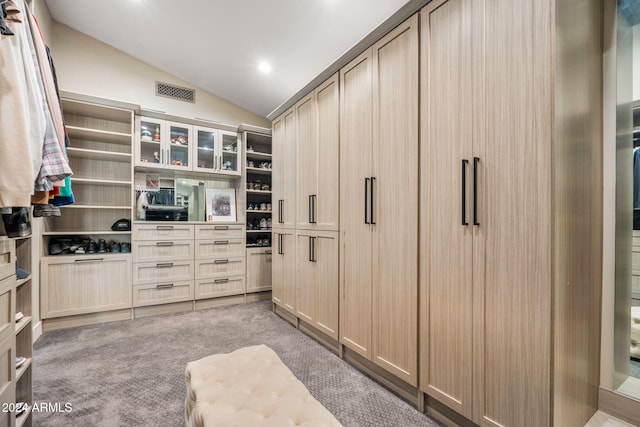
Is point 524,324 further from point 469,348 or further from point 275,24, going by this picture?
point 275,24

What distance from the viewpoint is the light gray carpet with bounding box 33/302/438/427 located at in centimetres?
168

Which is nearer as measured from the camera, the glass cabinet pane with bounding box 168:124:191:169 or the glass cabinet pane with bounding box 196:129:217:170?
the glass cabinet pane with bounding box 168:124:191:169

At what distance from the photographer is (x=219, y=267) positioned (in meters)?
3.80

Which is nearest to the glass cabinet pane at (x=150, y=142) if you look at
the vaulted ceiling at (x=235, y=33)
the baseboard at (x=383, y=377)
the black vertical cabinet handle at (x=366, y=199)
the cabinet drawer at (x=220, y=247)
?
the vaulted ceiling at (x=235, y=33)

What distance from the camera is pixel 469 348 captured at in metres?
1.47

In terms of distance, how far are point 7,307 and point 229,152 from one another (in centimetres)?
304

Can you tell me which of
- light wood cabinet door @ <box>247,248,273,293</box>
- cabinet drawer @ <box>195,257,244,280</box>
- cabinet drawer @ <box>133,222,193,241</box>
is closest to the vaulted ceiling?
cabinet drawer @ <box>133,222,193,241</box>

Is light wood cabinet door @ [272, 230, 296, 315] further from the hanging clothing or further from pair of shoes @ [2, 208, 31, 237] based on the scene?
the hanging clothing

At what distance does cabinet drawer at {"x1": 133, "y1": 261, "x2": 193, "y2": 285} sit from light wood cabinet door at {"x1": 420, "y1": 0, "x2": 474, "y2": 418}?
9.60 ft

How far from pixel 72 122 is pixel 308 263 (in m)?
3.18

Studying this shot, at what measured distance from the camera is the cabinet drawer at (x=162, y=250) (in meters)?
3.35

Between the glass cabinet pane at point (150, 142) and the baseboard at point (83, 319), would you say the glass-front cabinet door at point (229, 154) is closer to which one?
the glass cabinet pane at point (150, 142)

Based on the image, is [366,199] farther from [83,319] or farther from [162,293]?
[83,319]

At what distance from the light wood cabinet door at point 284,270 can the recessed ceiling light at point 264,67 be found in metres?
1.89
